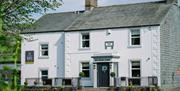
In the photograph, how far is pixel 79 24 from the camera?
131ft

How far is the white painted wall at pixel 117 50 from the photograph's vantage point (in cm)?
3516

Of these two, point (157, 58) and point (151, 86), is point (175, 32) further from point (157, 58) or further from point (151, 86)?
point (151, 86)

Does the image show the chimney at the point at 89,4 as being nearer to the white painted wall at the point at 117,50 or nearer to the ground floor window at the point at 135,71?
the white painted wall at the point at 117,50

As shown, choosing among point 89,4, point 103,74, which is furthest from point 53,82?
point 89,4

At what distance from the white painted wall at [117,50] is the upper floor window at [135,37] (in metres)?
0.39

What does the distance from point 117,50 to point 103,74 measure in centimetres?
248

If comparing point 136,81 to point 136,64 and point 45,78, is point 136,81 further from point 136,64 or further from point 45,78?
point 45,78

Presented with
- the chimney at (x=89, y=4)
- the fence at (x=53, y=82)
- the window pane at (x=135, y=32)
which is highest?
the chimney at (x=89, y=4)

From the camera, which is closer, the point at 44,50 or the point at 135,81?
the point at 135,81

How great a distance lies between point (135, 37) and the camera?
3603 cm

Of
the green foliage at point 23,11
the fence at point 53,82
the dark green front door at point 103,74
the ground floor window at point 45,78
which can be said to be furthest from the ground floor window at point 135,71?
the green foliage at point 23,11

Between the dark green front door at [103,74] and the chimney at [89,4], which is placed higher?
the chimney at [89,4]

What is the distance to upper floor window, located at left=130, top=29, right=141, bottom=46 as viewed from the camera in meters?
36.0

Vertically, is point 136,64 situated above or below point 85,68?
above
